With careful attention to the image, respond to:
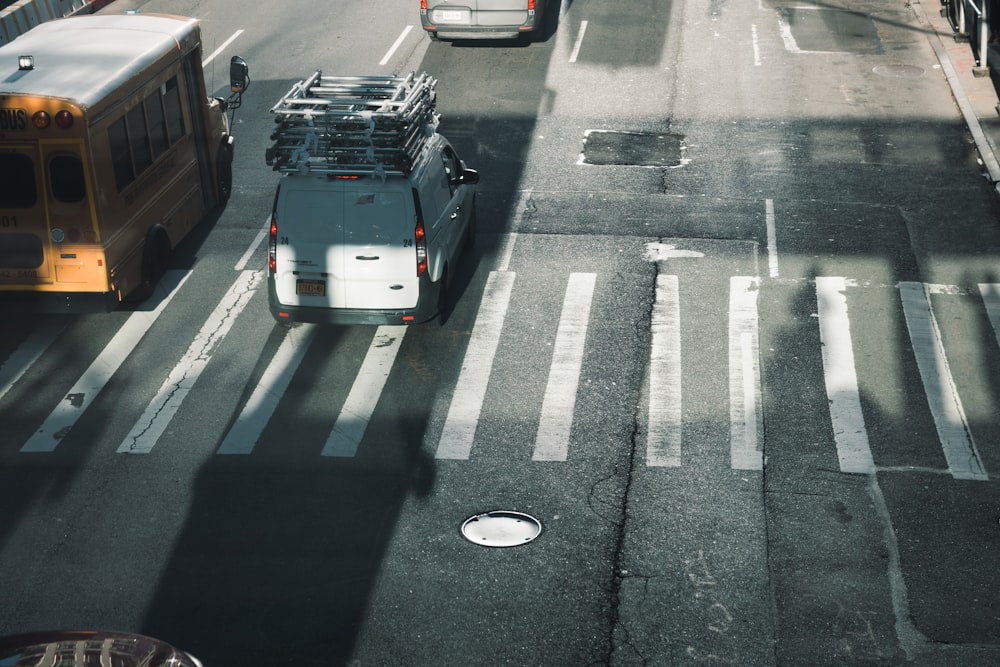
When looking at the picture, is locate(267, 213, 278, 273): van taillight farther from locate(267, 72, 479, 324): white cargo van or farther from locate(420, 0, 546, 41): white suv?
locate(420, 0, 546, 41): white suv

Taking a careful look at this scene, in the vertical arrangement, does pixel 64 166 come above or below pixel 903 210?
above

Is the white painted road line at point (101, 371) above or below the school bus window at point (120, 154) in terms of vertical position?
below

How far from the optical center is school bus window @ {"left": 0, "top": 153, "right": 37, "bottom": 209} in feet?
47.6

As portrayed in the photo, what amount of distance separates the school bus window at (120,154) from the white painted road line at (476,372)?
490 centimetres

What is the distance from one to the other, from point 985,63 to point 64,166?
18062 mm

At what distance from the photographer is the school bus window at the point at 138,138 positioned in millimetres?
15766

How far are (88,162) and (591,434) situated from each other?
695cm

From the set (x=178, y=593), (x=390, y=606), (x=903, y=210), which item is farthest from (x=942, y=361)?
(x=178, y=593)

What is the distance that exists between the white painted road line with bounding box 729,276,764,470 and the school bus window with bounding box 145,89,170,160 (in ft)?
26.7

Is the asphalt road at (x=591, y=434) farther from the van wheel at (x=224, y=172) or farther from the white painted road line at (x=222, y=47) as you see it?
the white painted road line at (x=222, y=47)

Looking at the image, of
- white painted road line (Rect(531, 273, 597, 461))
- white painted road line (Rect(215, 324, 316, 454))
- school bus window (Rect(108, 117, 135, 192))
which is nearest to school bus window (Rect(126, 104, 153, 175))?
school bus window (Rect(108, 117, 135, 192))

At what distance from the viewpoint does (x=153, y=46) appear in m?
16.7

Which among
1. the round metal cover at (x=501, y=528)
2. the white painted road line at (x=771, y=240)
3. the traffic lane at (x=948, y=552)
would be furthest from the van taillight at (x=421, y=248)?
the traffic lane at (x=948, y=552)

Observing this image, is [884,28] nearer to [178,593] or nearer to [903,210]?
[903,210]
